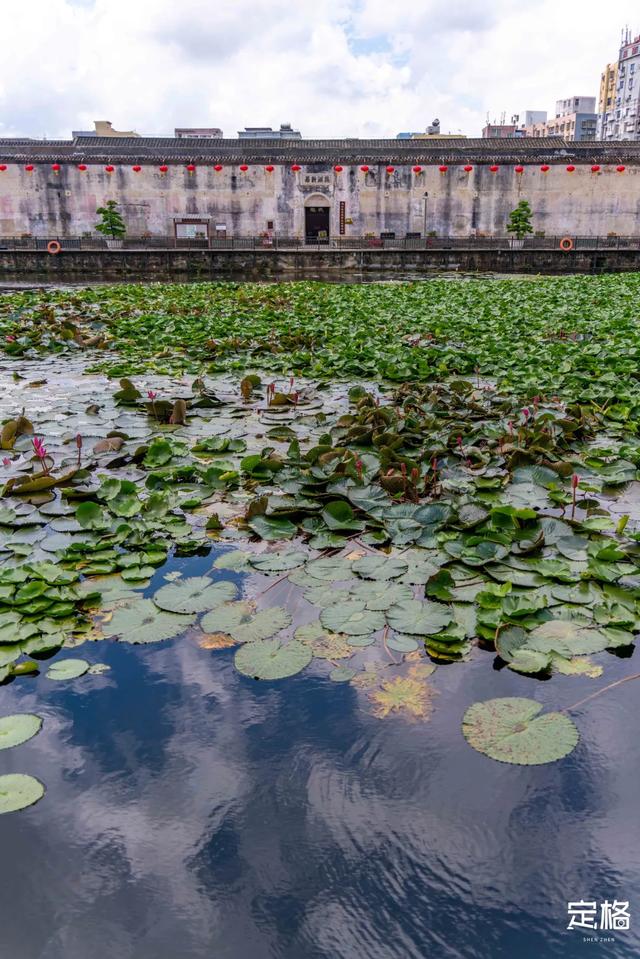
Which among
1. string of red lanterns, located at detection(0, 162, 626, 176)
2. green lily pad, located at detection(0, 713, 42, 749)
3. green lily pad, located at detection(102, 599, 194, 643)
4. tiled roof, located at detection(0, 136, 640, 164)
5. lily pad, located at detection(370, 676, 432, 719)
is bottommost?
green lily pad, located at detection(0, 713, 42, 749)

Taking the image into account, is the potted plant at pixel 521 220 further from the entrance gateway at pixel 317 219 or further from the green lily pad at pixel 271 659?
the green lily pad at pixel 271 659

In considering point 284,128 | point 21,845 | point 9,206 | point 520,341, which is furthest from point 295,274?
point 284,128

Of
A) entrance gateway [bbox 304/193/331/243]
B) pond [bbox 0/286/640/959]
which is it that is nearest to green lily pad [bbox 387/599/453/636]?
pond [bbox 0/286/640/959]

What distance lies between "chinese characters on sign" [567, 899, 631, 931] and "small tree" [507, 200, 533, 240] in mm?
28932

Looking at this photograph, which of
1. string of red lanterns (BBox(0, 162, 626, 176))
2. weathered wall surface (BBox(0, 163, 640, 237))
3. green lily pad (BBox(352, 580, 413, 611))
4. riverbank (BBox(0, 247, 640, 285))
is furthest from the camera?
weathered wall surface (BBox(0, 163, 640, 237))

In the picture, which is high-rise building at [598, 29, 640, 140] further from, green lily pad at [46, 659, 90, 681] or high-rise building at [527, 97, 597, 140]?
green lily pad at [46, 659, 90, 681]

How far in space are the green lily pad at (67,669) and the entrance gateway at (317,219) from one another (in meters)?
28.5

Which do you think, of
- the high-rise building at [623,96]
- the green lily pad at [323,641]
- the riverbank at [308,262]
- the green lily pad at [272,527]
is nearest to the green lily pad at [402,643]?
the green lily pad at [323,641]

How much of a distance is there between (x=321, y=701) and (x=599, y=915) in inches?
30.5

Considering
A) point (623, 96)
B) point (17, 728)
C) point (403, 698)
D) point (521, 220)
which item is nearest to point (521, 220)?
point (521, 220)

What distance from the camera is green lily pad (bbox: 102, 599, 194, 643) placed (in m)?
2.07

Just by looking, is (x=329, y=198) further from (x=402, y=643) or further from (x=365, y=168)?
(x=402, y=643)

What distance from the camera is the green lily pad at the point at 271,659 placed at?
1910mm

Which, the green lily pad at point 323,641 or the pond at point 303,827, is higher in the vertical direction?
the green lily pad at point 323,641
